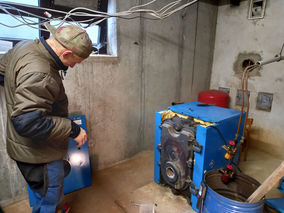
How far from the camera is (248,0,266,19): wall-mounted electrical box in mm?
2778

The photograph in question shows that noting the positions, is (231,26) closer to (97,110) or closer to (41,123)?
(97,110)

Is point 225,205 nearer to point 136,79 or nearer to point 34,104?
point 34,104

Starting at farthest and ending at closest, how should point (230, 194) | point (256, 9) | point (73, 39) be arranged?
point (256, 9) < point (230, 194) < point (73, 39)

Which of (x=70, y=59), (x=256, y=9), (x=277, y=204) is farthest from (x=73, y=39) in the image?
(x=256, y=9)

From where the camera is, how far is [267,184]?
3.72 feet

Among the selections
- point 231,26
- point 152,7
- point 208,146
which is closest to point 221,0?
point 231,26

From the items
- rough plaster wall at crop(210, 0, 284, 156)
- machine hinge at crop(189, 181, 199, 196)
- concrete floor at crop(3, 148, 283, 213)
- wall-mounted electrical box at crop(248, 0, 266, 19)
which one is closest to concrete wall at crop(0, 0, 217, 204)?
concrete floor at crop(3, 148, 283, 213)

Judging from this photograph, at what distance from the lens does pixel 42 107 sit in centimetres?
105

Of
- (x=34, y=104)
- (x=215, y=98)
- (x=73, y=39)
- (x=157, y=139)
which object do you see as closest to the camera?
(x=34, y=104)

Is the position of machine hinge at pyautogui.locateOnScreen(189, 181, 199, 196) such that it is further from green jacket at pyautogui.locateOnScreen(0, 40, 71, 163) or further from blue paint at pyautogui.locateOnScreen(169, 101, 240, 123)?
green jacket at pyautogui.locateOnScreen(0, 40, 71, 163)

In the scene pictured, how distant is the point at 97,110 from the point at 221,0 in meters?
2.75

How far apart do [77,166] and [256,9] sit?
10.8 ft

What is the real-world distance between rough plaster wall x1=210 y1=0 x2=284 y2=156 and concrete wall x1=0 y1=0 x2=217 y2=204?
0.31 m

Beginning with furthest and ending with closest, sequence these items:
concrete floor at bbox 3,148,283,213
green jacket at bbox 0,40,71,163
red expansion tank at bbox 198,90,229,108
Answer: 1. red expansion tank at bbox 198,90,229,108
2. concrete floor at bbox 3,148,283,213
3. green jacket at bbox 0,40,71,163
